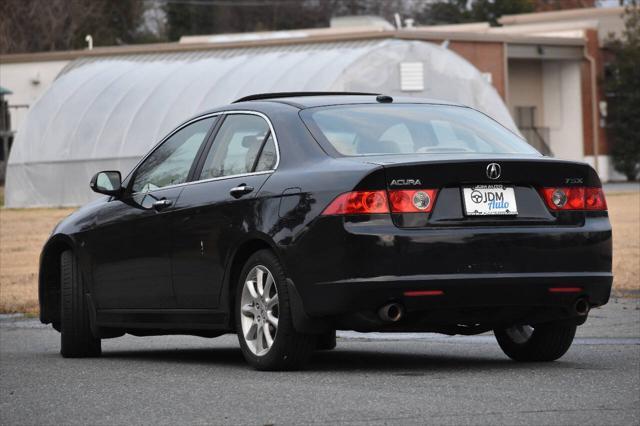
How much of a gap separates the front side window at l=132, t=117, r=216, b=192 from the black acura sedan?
0.6 inches

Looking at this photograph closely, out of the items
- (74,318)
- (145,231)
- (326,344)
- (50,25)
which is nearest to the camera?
(145,231)

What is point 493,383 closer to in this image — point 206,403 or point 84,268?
point 206,403

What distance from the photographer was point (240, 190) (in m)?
8.97

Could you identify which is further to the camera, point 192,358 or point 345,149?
point 192,358

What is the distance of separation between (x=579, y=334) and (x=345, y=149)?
3.62m

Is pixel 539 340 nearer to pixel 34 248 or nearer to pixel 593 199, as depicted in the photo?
pixel 593 199

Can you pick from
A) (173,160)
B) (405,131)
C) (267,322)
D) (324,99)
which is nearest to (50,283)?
(173,160)

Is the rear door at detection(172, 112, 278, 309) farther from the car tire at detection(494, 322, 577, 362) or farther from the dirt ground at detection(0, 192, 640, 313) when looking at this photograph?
the dirt ground at detection(0, 192, 640, 313)

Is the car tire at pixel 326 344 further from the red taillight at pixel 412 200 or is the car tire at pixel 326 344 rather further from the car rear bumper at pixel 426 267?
the red taillight at pixel 412 200

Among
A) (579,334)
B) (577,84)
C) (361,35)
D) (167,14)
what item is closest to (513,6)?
(167,14)

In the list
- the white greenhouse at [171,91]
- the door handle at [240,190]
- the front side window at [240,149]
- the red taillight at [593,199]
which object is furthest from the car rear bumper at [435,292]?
the white greenhouse at [171,91]

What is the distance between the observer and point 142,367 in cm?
942

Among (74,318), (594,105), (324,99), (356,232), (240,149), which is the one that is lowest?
(594,105)

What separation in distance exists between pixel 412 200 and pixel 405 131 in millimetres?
989
